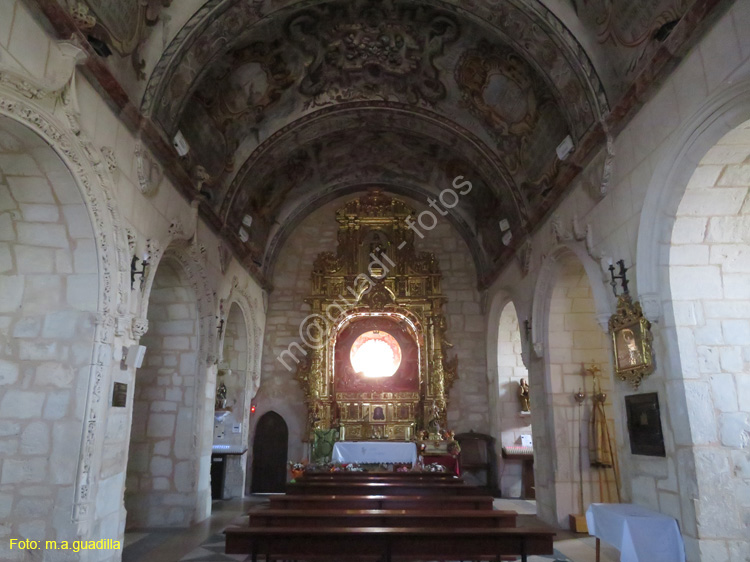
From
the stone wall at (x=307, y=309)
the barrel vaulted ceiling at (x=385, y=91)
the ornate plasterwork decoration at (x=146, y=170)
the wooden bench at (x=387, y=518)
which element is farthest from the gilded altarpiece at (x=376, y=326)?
the wooden bench at (x=387, y=518)

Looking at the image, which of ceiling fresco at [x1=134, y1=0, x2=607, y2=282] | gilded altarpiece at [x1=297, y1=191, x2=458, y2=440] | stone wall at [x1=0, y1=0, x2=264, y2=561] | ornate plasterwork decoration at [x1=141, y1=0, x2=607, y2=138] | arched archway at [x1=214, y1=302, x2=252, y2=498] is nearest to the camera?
stone wall at [x1=0, y1=0, x2=264, y2=561]

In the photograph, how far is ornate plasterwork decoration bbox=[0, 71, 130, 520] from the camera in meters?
4.39

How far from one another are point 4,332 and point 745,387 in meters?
7.26

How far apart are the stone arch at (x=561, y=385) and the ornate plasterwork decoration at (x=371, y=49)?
3.99 m

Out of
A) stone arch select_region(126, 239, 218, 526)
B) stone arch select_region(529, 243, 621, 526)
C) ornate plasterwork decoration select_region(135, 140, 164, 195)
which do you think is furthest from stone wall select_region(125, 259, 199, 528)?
stone arch select_region(529, 243, 621, 526)

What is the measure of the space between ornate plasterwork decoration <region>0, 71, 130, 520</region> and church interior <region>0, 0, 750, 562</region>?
0.03 metres

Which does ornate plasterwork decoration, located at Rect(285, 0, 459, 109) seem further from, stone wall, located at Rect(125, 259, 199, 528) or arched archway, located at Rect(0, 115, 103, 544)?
arched archway, located at Rect(0, 115, 103, 544)

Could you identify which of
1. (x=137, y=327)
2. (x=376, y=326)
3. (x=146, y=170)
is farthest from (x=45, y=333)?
(x=376, y=326)

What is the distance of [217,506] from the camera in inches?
376

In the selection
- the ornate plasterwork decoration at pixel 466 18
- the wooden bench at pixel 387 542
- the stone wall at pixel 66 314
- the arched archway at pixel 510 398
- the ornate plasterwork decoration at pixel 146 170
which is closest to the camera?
the wooden bench at pixel 387 542

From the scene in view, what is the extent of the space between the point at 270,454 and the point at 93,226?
7.98 meters

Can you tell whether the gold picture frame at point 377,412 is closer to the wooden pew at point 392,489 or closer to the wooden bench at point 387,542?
the wooden pew at point 392,489

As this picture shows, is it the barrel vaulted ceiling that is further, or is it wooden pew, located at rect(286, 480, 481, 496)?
wooden pew, located at rect(286, 480, 481, 496)

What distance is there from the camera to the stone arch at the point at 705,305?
4477mm
